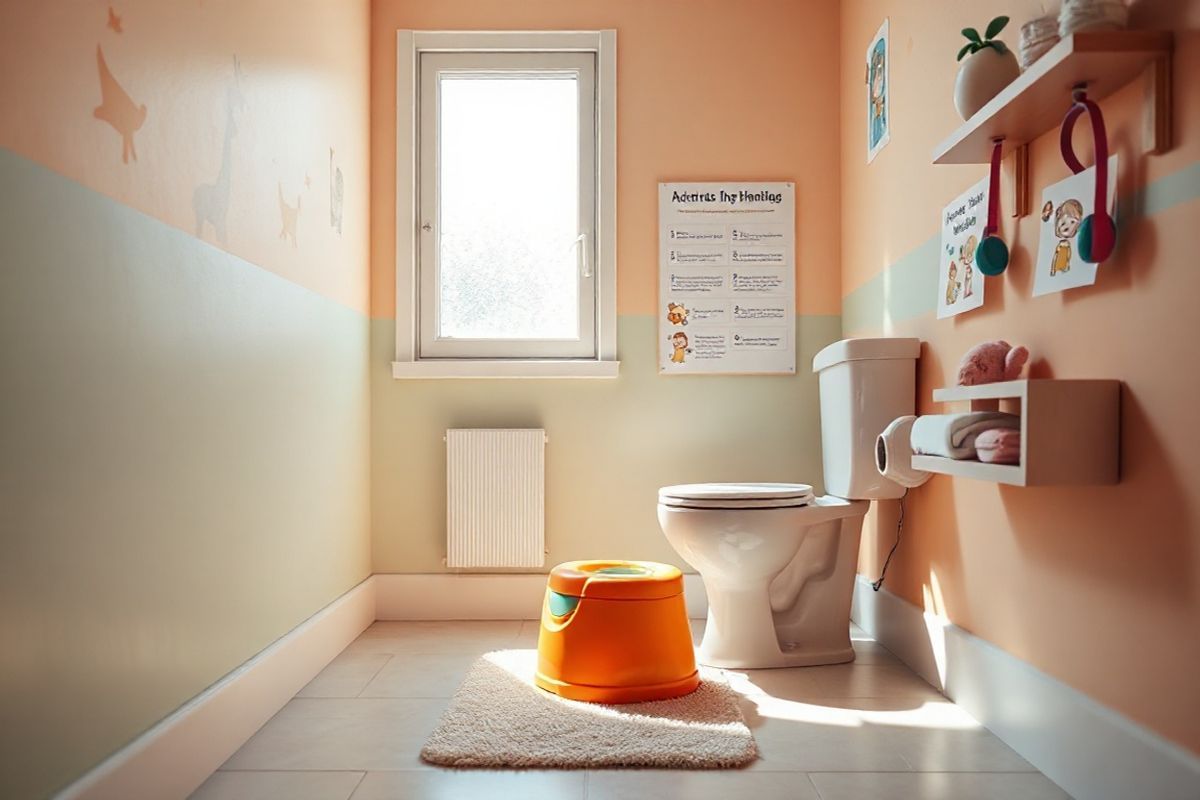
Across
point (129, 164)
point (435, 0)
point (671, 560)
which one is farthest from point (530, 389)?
point (129, 164)

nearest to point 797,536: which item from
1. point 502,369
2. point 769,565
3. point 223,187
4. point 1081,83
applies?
point 769,565

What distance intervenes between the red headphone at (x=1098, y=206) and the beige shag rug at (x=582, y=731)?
111 cm

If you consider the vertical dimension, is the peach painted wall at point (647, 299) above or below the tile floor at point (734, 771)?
above

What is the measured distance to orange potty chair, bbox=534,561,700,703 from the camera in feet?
7.01

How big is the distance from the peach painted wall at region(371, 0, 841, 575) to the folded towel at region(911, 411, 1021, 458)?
1316 mm

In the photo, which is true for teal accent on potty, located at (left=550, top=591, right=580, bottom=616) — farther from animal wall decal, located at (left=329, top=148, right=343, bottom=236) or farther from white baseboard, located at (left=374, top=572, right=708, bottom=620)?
animal wall decal, located at (left=329, top=148, right=343, bottom=236)

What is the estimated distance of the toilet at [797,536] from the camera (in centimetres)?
241

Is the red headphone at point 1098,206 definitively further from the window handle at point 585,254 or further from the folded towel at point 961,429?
the window handle at point 585,254

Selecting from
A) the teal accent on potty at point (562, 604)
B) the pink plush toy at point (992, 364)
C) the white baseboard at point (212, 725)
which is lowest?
the white baseboard at point (212, 725)

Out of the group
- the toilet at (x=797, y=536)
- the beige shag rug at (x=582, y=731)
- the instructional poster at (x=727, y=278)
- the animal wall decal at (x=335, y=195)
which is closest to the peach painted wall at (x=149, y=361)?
the animal wall decal at (x=335, y=195)

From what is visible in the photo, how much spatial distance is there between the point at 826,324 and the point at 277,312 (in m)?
1.84

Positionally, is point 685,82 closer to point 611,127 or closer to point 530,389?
point 611,127

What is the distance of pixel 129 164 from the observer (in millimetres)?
1509

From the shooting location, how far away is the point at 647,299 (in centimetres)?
320
